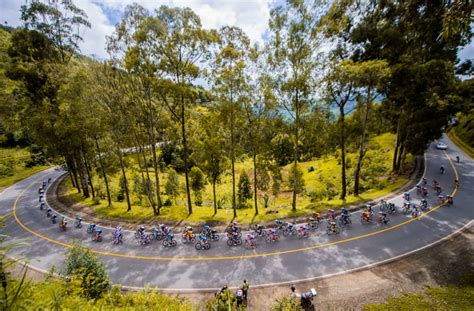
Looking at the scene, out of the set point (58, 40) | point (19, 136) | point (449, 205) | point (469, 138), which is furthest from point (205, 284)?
point (19, 136)

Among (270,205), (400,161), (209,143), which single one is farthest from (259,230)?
(400,161)

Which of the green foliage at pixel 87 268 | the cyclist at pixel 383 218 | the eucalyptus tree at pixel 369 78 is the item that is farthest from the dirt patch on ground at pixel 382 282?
the eucalyptus tree at pixel 369 78

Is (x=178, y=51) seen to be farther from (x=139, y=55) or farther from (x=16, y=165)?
(x=16, y=165)

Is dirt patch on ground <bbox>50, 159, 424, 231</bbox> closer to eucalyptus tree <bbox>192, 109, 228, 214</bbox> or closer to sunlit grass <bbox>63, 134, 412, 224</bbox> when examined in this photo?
sunlit grass <bbox>63, 134, 412, 224</bbox>

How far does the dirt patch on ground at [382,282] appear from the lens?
1096 centimetres

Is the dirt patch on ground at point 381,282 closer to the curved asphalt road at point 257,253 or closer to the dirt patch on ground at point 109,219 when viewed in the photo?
the curved asphalt road at point 257,253

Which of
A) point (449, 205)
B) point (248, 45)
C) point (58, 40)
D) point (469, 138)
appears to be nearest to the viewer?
point (248, 45)

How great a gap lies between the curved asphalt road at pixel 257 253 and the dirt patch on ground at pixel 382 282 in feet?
2.11

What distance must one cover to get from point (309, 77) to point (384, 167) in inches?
894

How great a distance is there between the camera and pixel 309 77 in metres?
18.4

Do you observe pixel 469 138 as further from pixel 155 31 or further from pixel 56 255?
pixel 56 255

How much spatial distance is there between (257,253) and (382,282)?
24.0ft

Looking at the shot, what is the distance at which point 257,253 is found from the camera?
15.0 metres

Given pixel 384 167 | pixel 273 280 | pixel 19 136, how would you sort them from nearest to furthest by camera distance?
pixel 273 280 → pixel 384 167 → pixel 19 136
